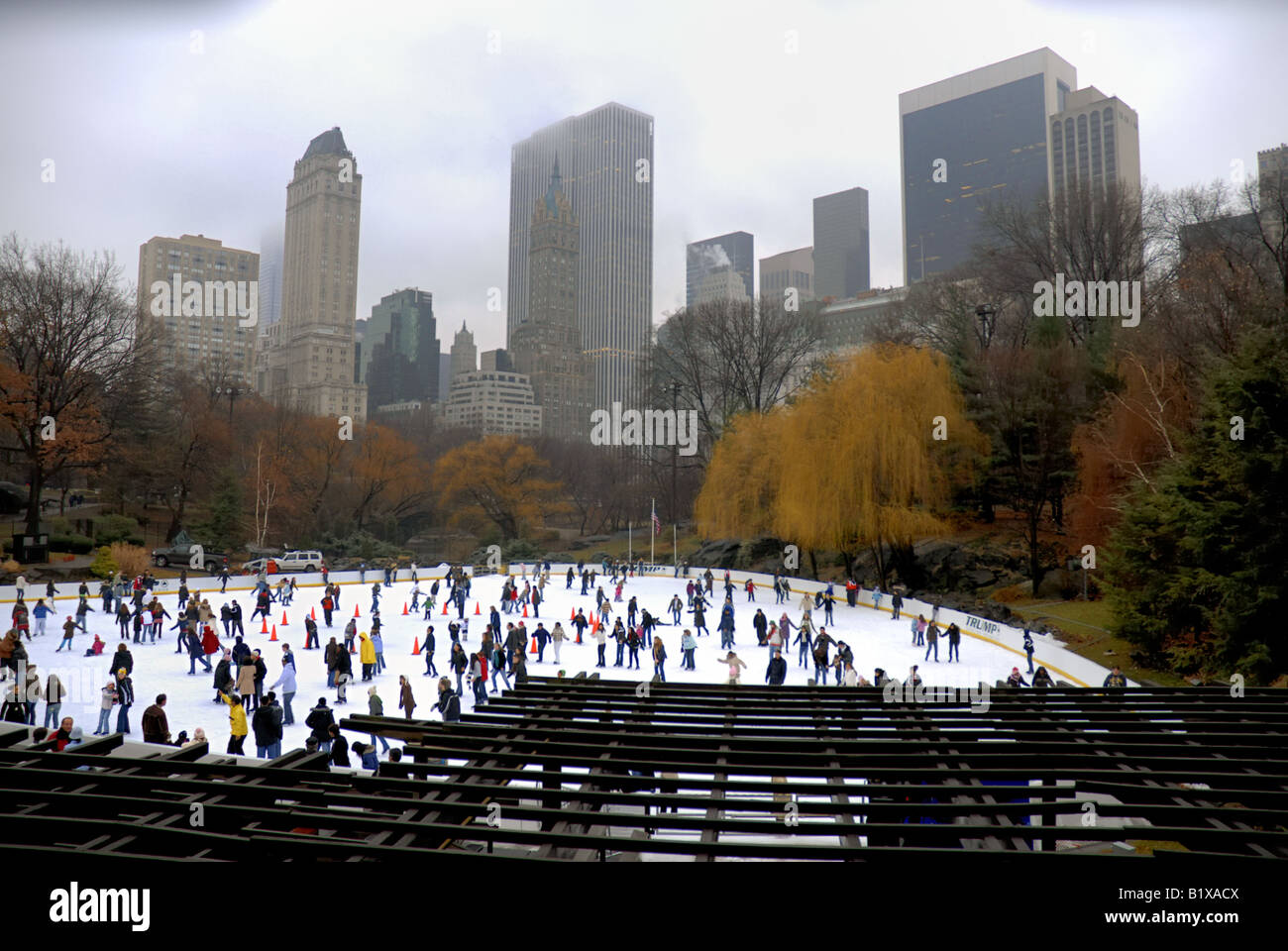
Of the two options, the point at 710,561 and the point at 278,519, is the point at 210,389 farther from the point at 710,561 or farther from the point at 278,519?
the point at 710,561

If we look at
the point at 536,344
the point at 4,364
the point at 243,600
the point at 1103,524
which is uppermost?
the point at 536,344

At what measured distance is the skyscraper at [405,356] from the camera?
181 meters

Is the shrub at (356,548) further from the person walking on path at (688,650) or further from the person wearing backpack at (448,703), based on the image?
the person wearing backpack at (448,703)

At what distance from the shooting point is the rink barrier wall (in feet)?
72.0

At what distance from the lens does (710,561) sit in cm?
4391

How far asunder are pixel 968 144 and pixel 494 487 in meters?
147

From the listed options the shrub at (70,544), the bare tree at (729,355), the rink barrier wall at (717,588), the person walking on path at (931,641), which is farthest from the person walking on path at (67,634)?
the bare tree at (729,355)

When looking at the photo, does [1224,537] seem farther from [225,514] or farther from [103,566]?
[225,514]

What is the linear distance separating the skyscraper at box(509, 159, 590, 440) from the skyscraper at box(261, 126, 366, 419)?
99.1ft

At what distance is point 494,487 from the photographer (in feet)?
194

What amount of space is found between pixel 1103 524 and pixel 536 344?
410ft

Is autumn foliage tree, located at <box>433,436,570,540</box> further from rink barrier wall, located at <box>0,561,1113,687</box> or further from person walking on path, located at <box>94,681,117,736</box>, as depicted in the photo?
person walking on path, located at <box>94,681,117,736</box>
